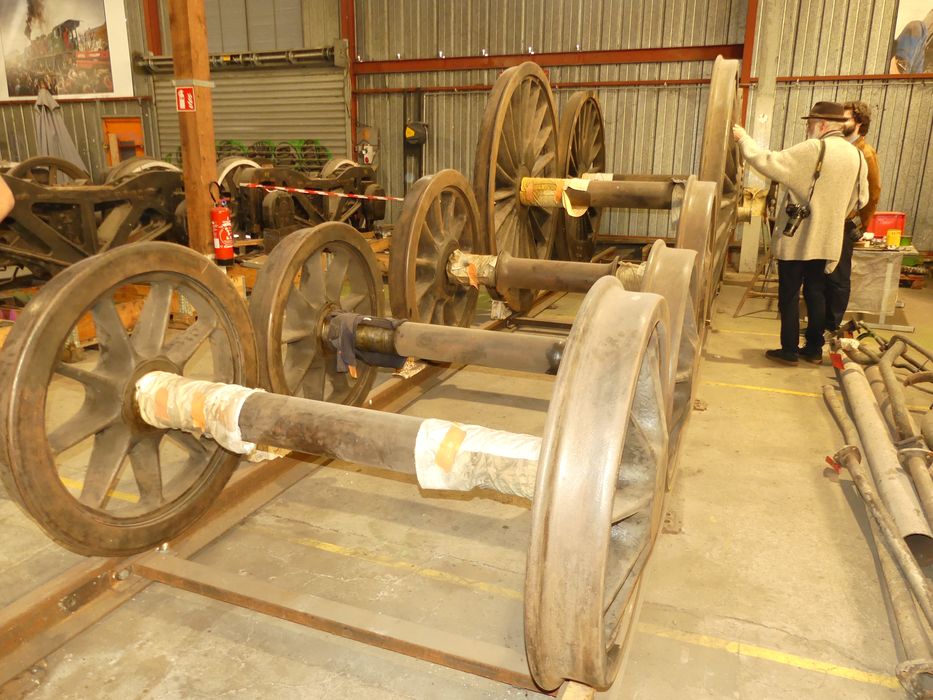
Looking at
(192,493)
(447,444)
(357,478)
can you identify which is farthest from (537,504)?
(357,478)

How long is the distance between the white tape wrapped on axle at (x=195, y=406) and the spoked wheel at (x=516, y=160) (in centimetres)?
302

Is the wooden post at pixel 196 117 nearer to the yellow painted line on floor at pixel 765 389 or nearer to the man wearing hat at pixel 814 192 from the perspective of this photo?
the man wearing hat at pixel 814 192

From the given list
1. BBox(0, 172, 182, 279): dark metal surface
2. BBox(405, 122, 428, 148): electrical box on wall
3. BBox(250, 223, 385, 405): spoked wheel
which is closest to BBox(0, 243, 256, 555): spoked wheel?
BBox(250, 223, 385, 405): spoked wheel

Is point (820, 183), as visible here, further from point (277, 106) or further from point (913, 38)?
point (277, 106)

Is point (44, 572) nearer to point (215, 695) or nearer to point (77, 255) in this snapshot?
point (215, 695)

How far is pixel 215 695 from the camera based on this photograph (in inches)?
85.9

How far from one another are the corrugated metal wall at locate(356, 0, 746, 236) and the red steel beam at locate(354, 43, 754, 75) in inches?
3.4

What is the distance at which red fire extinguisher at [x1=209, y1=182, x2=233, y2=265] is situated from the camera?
18.7 ft

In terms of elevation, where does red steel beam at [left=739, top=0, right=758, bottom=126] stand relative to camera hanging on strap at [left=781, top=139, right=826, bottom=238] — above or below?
above

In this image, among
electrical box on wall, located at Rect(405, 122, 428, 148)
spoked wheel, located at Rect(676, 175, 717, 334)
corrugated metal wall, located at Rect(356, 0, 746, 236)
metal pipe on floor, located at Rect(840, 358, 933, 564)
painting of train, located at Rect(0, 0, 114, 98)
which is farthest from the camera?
painting of train, located at Rect(0, 0, 114, 98)

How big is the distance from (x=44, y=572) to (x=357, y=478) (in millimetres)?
1365

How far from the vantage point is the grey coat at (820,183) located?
4.88 meters

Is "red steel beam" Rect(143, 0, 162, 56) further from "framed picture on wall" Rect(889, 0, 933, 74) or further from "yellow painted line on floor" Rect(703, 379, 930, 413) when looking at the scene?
"yellow painted line on floor" Rect(703, 379, 930, 413)

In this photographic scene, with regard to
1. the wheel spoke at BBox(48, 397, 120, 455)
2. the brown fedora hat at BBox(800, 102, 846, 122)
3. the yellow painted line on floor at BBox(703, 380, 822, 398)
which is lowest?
the yellow painted line on floor at BBox(703, 380, 822, 398)
